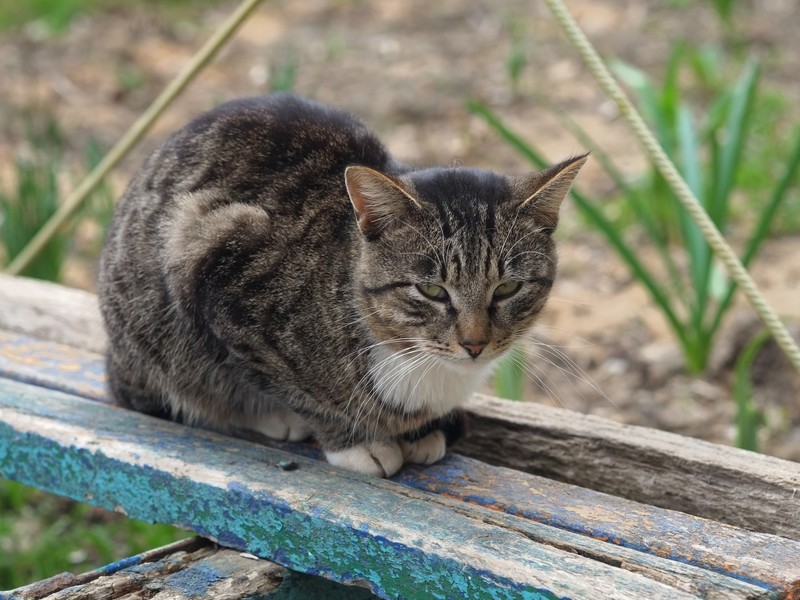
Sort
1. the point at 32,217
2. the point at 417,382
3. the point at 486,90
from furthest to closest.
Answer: the point at 486,90, the point at 32,217, the point at 417,382

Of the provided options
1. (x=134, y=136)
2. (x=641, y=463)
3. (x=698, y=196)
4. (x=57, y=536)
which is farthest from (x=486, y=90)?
(x=641, y=463)

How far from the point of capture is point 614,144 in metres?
4.72

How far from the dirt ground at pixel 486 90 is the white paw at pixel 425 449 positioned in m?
1.32

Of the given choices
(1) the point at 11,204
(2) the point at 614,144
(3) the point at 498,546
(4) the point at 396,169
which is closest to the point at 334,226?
(4) the point at 396,169

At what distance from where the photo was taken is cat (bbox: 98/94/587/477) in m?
1.91

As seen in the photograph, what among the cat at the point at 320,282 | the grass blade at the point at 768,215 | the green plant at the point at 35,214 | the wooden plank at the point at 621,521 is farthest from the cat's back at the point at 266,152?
the grass blade at the point at 768,215

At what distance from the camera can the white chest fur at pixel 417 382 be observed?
1.96 m

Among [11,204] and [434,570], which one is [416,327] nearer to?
[434,570]

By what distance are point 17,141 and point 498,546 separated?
14.3 ft

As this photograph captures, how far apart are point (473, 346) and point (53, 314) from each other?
1382 mm

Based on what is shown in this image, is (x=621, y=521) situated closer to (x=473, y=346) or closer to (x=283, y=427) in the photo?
(x=473, y=346)

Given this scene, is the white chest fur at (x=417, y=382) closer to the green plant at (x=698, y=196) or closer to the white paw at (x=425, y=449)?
the white paw at (x=425, y=449)

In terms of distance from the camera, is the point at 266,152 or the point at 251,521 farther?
the point at 266,152

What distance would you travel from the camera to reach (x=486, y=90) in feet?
17.7
